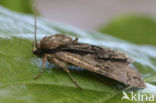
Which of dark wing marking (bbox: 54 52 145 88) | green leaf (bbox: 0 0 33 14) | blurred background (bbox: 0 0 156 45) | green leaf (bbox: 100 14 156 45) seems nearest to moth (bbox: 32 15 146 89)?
dark wing marking (bbox: 54 52 145 88)

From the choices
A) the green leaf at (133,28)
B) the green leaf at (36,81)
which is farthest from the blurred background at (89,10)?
the green leaf at (36,81)

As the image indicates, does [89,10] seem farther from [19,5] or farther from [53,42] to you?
[53,42]

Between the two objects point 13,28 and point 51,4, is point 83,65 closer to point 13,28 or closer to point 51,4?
point 13,28

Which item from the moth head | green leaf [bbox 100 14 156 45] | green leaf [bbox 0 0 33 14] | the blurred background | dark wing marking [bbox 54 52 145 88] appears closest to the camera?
dark wing marking [bbox 54 52 145 88]

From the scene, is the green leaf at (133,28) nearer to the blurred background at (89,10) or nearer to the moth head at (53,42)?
the blurred background at (89,10)

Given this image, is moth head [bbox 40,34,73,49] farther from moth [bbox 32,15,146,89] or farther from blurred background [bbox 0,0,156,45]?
blurred background [bbox 0,0,156,45]

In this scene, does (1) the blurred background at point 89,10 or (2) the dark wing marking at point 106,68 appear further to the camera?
(1) the blurred background at point 89,10
